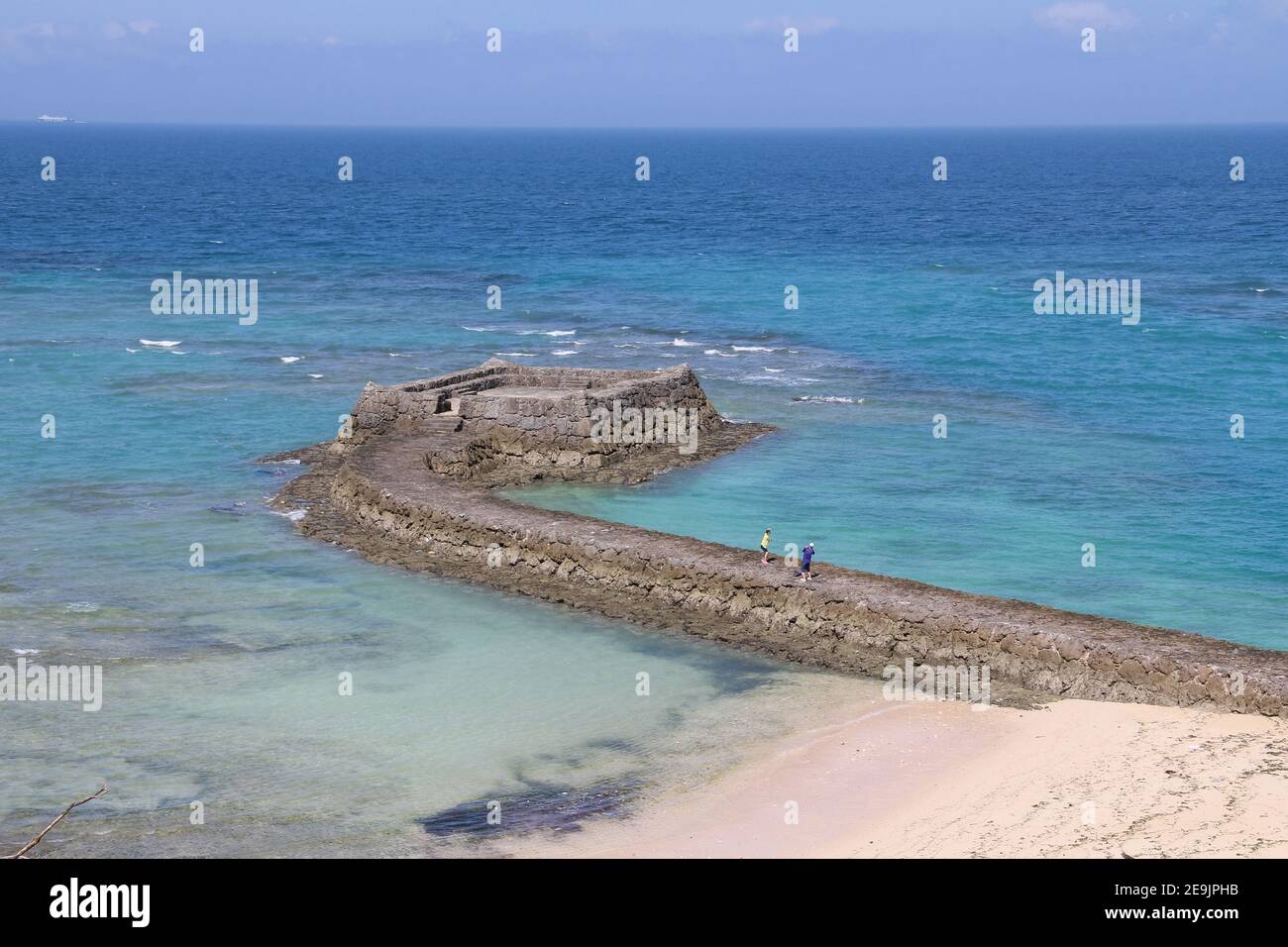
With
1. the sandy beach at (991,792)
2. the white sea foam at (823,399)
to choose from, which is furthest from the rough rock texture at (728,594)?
the white sea foam at (823,399)

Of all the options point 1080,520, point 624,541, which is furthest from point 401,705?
point 1080,520

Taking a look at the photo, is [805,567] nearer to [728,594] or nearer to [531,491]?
[728,594]

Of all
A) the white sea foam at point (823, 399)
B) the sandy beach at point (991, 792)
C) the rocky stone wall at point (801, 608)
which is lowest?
the sandy beach at point (991, 792)

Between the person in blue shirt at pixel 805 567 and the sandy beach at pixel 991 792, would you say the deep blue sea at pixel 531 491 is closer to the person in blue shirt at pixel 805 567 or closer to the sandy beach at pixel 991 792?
the sandy beach at pixel 991 792

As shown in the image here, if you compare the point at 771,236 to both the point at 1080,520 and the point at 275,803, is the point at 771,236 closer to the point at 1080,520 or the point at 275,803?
the point at 1080,520

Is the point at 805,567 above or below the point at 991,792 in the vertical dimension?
above

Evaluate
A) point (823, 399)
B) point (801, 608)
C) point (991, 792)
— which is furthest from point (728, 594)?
point (823, 399)
